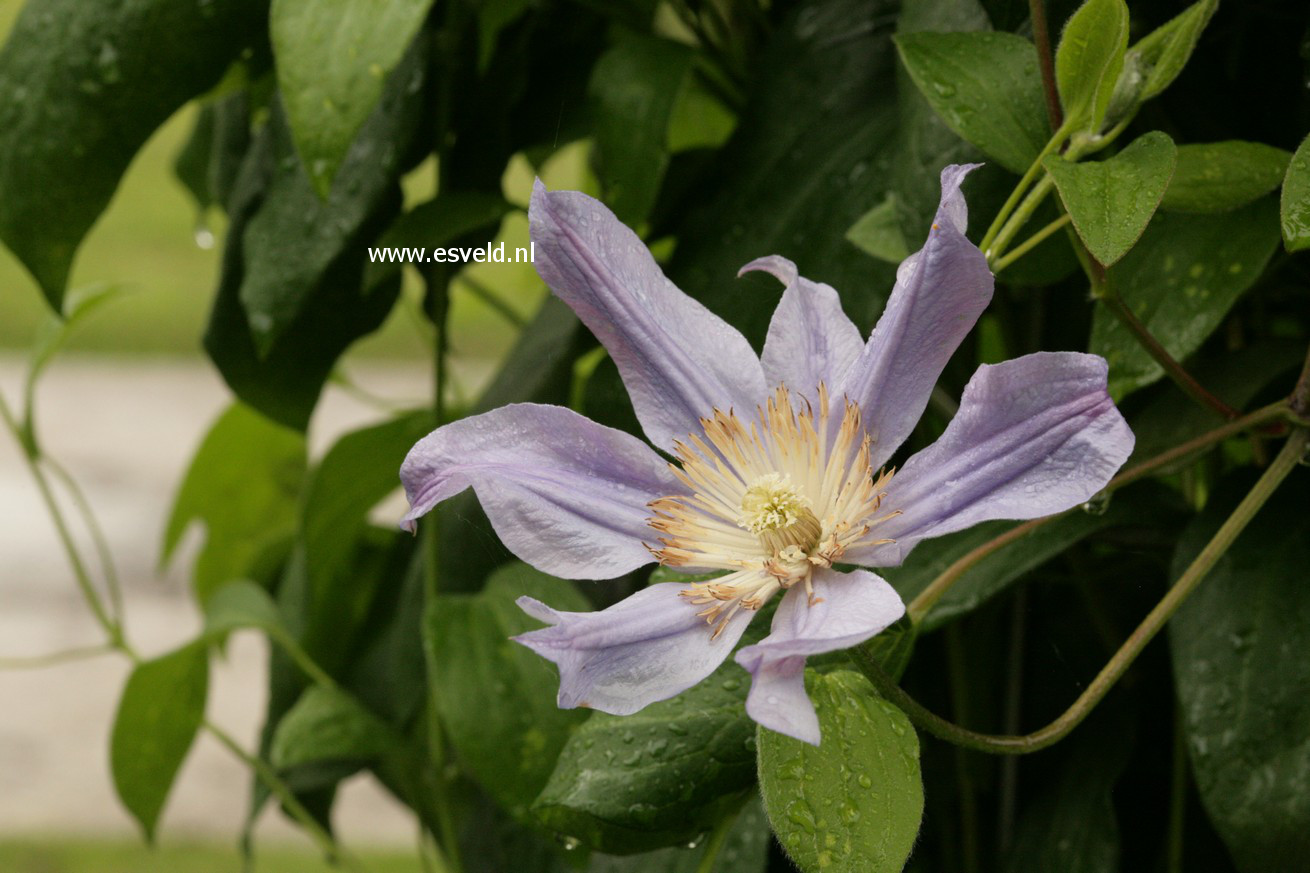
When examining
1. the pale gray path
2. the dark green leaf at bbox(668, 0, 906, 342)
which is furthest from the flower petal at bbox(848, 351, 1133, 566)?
the pale gray path

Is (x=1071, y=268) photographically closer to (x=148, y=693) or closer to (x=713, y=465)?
(x=713, y=465)

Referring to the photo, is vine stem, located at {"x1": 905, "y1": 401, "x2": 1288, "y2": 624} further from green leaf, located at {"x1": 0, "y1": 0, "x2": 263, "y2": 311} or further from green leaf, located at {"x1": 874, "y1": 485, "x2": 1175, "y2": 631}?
green leaf, located at {"x1": 0, "y1": 0, "x2": 263, "y2": 311}

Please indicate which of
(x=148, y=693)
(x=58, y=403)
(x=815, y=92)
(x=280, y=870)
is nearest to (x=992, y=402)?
(x=815, y=92)

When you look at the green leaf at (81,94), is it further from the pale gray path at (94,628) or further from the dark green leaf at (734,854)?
the pale gray path at (94,628)

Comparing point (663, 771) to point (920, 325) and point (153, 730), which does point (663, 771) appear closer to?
point (920, 325)

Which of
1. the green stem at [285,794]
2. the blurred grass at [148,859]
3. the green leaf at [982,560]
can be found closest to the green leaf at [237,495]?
the green stem at [285,794]

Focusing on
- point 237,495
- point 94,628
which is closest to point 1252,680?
point 237,495
